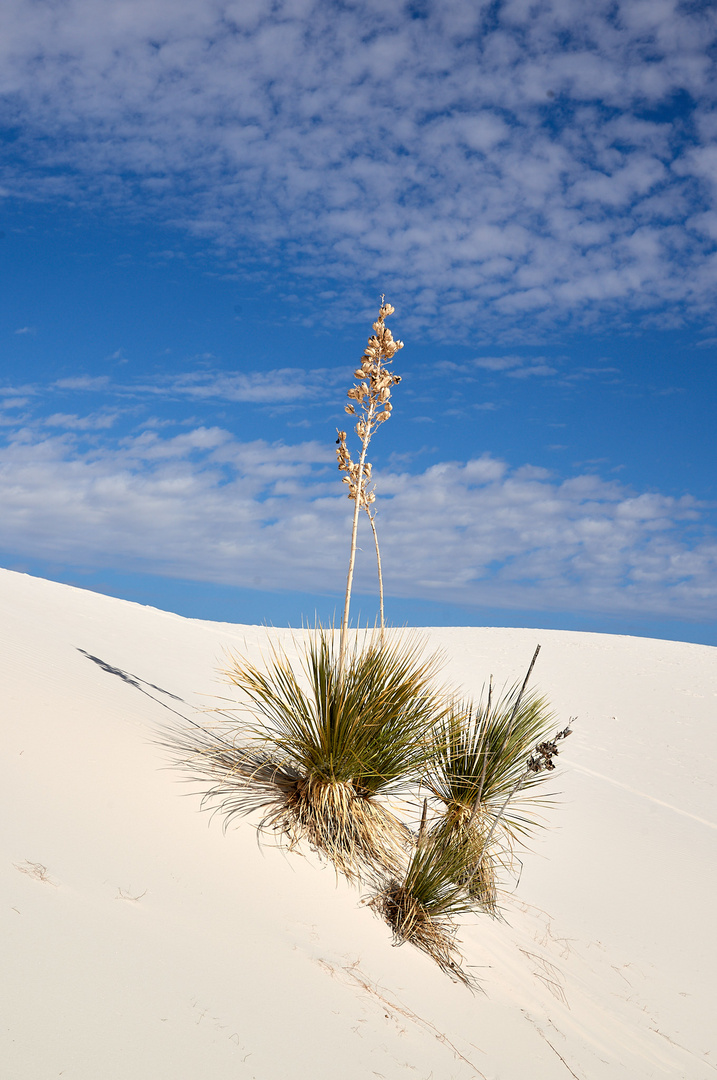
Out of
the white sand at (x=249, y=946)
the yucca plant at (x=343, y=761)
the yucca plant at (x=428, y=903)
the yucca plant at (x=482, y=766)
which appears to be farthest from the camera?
the yucca plant at (x=482, y=766)

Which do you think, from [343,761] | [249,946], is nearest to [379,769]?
[343,761]

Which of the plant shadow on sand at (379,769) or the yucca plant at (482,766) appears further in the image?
the yucca plant at (482,766)

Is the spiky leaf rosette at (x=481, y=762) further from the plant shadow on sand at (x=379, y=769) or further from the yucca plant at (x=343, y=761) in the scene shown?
the yucca plant at (x=343, y=761)

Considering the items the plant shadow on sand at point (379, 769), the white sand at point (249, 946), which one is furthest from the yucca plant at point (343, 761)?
the white sand at point (249, 946)

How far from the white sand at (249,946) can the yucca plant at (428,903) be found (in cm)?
16

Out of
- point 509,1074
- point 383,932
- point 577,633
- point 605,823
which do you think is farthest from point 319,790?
point 577,633

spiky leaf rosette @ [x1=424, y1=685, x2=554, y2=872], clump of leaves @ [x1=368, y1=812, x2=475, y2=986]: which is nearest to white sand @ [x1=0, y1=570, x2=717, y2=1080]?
clump of leaves @ [x1=368, y1=812, x2=475, y2=986]

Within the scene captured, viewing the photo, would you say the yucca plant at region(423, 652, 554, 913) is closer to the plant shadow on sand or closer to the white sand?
the plant shadow on sand

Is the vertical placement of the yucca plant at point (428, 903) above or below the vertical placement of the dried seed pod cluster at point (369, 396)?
below

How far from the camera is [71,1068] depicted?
2117 mm

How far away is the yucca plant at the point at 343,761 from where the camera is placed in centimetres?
483

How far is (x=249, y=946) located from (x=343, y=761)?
1.65 m

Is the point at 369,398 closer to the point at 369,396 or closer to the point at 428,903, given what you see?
the point at 369,396

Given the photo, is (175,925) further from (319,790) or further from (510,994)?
(510,994)
